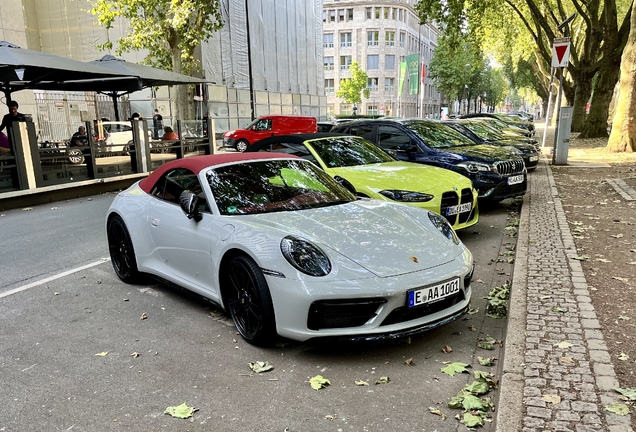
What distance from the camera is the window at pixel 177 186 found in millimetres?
4484

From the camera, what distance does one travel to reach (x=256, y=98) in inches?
1414

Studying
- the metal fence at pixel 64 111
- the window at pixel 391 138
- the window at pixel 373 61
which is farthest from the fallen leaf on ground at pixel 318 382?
the window at pixel 373 61

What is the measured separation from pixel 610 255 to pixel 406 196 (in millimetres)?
2459

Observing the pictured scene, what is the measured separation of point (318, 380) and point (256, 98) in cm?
Result: 3417

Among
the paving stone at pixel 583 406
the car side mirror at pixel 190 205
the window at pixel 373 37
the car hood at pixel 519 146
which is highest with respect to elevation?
the window at pixel 373 37

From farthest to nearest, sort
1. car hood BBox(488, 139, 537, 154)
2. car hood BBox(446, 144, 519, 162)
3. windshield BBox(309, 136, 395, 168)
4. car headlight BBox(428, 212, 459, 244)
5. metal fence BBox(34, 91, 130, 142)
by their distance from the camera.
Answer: metal fence BBox(34, 91, 130, 142)
car hood BBox(488, 139, 537, 154)
car hood BBox(446, 144, 519, 162)
windshield BBox(309, 136, 395, 168)
car headlight BBox(428, 212, 459, 244)

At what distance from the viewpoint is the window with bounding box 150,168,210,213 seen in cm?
448

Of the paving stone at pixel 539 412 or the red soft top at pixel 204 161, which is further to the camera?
the red soft top at pixel 204 161

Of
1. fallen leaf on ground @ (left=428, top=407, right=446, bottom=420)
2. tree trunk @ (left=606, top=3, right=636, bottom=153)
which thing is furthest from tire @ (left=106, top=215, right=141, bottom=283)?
tree trunk @ (left=606, top=3, right=636, bottom=153)

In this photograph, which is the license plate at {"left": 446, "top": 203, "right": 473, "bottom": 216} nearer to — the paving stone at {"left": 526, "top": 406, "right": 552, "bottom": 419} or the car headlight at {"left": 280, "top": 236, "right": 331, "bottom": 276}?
the car headlight at {"left": 280, "top": 236, "right": 331, "bottom": 276}

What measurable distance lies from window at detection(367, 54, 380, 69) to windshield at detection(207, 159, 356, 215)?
241 feet

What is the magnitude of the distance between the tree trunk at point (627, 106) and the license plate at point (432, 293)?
14764 mm

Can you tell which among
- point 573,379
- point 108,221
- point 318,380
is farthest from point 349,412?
point 108,221

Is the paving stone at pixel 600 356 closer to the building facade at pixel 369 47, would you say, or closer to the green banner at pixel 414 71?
the green banner at pixel 414 71
